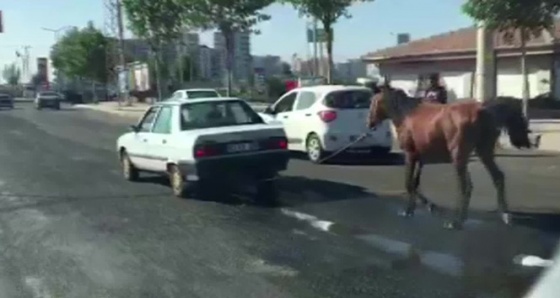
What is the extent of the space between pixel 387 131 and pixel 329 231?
938 cm

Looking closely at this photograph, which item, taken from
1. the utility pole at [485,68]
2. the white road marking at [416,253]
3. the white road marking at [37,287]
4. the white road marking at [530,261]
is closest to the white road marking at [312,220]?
the white road marking at [416,253]

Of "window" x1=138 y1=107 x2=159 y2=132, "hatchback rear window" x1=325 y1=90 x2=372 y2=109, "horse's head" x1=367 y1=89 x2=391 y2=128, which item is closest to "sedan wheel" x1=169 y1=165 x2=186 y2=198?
"window" x1=138 y1=107 x2=159 y2=132

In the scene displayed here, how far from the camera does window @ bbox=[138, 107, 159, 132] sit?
53.8 feet

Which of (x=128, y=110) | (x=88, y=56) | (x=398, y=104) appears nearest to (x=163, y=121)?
(x=398, y=104)

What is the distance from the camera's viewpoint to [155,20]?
1982 inches

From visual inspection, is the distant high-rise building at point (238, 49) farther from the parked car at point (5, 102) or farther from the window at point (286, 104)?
the window at point (286, 104)

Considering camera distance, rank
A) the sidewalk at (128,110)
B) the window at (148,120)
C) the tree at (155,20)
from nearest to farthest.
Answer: the window at (148,120) < the tree at (155,20) < the sidewalk at (128,110)

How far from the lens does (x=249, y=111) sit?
15.6 meters

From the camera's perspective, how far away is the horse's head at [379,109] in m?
13.0

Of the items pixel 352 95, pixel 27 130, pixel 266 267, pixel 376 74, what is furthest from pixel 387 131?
pixel 376 74

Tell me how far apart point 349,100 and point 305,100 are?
1101mm

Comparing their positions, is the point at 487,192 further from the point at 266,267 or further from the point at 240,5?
the point at 240,5

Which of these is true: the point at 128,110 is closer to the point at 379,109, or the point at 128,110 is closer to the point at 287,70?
the point at 287,70

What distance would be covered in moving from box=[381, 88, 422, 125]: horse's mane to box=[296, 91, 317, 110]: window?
766 centimetres
